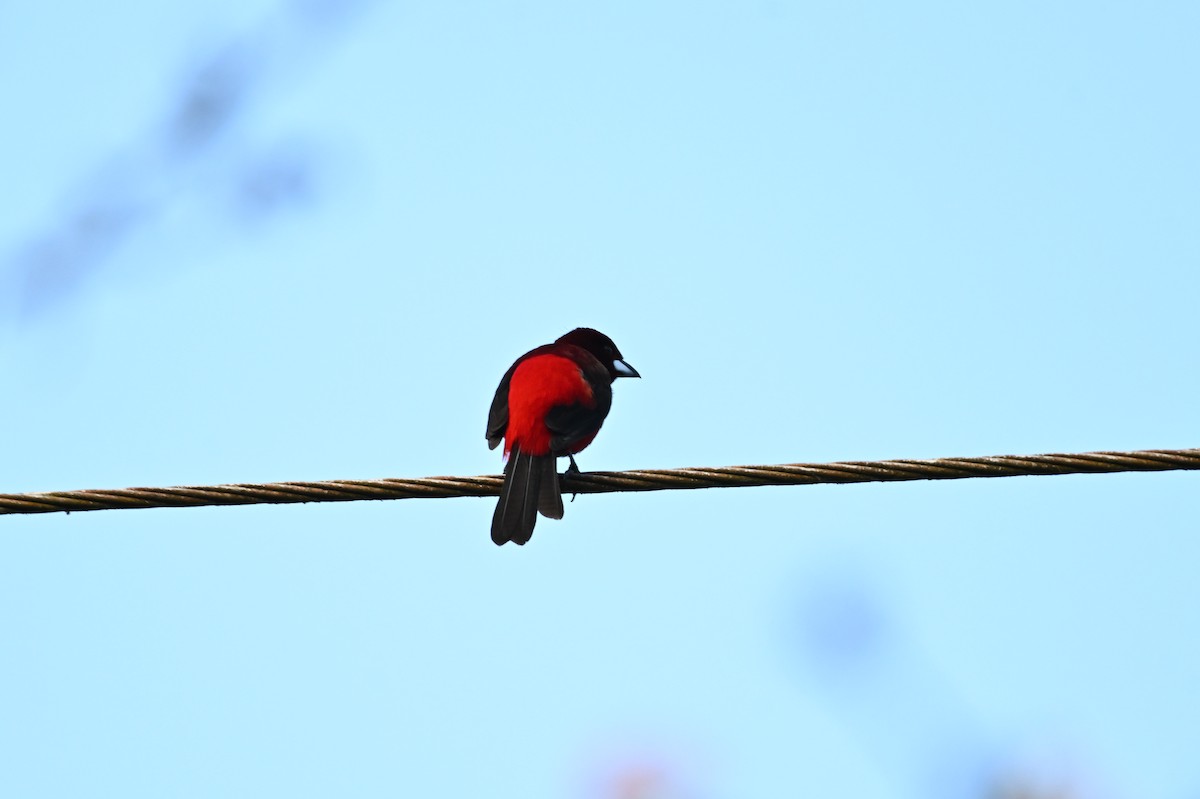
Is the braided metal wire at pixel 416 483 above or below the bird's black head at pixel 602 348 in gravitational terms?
below

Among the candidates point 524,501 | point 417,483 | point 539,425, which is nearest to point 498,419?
point 539,425

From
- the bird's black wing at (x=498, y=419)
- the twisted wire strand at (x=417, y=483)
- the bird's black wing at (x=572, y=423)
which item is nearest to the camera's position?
the twisted wire strand at (x=417, y=483)

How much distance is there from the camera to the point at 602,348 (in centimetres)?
802

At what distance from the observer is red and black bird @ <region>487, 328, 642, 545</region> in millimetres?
5648

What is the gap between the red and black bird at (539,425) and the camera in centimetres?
565

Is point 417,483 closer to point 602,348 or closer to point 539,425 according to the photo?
point 539,425

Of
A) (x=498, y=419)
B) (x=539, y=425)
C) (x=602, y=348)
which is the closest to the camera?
(x=539, y=425)

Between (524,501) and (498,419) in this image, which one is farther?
(498,419)

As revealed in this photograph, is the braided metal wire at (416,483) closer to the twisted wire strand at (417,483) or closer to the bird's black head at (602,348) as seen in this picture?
the twisted wire strand at (417,483)

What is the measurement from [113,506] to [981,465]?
2.47 metres

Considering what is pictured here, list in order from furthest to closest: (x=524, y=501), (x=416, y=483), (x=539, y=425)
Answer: (x=539, y=425) < (x=524, y=501) < (x=416, y=483)

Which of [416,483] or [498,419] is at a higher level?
[498,419]

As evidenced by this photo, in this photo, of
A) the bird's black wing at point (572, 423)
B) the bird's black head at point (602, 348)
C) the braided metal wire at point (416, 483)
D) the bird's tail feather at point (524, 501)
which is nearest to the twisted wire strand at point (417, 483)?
the braided metal wire at point (416, 483)

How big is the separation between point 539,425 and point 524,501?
0.43 m
